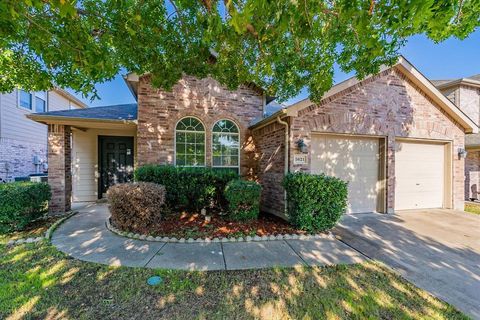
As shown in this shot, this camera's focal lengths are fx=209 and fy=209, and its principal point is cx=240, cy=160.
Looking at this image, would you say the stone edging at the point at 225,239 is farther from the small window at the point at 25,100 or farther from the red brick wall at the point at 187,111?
the small window at the point at 25,100

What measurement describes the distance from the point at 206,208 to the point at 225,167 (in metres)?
1.85

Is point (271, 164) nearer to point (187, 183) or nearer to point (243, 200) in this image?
point (243, 200)

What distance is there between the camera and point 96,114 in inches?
292

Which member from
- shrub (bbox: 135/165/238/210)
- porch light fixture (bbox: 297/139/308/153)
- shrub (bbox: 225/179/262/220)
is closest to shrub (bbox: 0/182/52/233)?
shrub (bbox: 135/165/238/210)

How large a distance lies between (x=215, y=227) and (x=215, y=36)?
4373 millimetres

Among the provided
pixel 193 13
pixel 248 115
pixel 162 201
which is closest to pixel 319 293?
pixel 162 201

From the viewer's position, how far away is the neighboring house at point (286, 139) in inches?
258

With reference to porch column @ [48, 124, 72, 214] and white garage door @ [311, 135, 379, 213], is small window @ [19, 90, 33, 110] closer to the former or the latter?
porch column @ [48, 124, 72, 214]

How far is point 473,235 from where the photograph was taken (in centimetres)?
527

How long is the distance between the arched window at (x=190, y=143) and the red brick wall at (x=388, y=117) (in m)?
3.40

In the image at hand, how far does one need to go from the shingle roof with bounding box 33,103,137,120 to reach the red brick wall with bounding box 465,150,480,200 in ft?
50.2

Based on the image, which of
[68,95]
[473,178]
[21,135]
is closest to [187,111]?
[21,135]

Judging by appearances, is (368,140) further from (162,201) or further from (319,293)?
(162,201)

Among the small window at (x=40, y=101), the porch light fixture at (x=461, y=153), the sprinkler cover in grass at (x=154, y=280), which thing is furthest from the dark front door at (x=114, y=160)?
the porch light fixture at (x=461, y=153)
